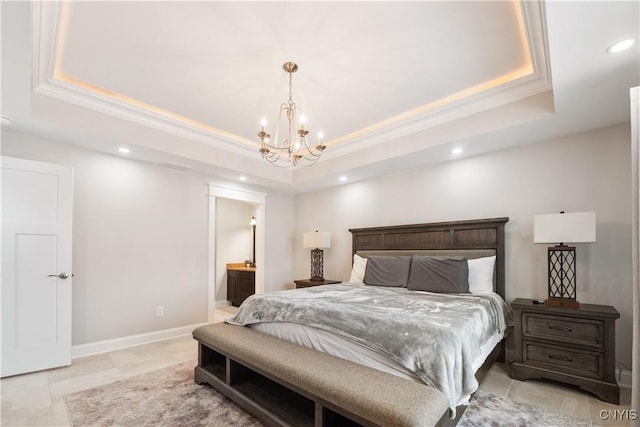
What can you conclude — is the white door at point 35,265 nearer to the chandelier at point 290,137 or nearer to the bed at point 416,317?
the bed at point 416,317

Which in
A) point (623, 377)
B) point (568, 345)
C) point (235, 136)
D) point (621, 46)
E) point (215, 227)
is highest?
point (235, 136)

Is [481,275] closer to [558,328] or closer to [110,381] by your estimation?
[558,328]

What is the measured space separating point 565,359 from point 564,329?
252 millimetres

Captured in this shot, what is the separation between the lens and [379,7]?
6.46ft

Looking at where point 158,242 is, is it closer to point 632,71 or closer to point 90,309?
point 90,309

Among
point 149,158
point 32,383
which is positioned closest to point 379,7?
point 149,158

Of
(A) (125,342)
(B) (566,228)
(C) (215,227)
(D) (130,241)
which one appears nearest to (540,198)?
(B) (566,228)

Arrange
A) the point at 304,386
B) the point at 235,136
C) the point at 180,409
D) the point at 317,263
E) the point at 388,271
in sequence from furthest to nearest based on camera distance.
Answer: the point at 317,263
the point at 235,136
the point at 388,271
the point at 180,409
the point at 304,386

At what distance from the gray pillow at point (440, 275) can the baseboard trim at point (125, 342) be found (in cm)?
324

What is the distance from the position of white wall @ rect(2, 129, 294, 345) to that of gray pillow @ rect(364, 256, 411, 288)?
2495 mm

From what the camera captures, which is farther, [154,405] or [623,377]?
[623,377]

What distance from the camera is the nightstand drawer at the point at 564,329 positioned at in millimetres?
2543

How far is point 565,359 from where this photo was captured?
8.71ft

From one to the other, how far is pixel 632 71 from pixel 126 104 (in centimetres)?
427
